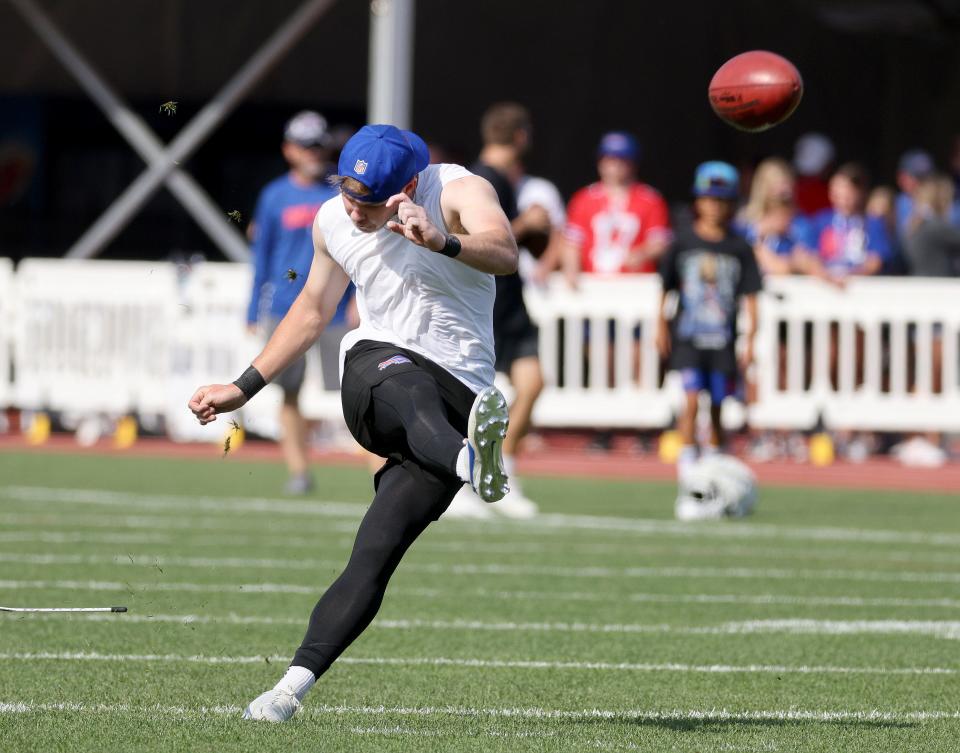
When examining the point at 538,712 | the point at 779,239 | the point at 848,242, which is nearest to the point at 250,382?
the point at 538,712

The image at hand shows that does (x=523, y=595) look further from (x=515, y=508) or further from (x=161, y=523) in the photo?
(x=515, y=508)

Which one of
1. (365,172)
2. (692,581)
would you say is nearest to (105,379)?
(692,581)

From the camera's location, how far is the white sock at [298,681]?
18.1ft

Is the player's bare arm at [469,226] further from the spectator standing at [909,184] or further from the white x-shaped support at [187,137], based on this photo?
the white x-shaped support at [187,137]

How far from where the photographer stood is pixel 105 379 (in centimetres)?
1806

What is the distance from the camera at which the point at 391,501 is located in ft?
18.9

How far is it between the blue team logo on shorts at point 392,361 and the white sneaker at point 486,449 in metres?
0.42

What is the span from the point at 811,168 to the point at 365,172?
15.1 metres

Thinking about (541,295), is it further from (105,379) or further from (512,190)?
(512,190)

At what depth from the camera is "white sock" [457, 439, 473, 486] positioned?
5457 millimetres

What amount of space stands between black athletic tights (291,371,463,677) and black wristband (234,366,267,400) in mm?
405

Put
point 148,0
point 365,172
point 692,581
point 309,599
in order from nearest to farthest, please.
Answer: point 365,172, point 309,599, point 692,581, point 148,0

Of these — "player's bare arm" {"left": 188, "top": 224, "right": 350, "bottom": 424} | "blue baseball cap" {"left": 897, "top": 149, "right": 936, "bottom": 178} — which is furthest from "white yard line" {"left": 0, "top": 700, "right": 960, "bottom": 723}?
"blue baseball cap" {"left": 897, "top": 149, "right": 936, "bottom": 178}

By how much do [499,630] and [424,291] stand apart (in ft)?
7.14
